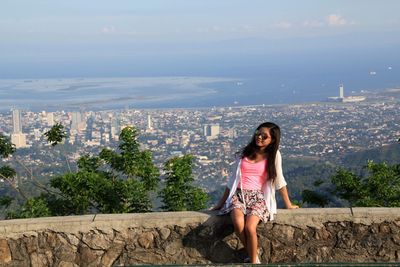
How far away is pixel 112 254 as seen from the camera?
501 cm

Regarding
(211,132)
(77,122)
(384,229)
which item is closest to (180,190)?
(384,229)

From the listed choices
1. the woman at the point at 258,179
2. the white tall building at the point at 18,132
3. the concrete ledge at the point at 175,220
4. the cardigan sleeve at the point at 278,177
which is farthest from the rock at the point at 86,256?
the white tall building at the point at 18,132

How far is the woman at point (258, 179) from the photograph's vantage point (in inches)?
191

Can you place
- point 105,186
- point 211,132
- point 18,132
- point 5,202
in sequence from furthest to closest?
point 211,132 → point 18,132 → point 5,202 → point 105,186

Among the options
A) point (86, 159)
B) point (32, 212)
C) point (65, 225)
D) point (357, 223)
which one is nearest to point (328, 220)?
point (357, 223)

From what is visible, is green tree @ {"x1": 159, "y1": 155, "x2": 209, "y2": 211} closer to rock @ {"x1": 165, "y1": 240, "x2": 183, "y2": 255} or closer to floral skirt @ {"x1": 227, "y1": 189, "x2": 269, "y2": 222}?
rock @ {"x1": 165, "y1": 240, "x2": 183, "y2": 255}

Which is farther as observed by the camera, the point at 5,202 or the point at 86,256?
the point at 5,202

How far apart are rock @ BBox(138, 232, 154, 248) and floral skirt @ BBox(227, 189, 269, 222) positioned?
68cm

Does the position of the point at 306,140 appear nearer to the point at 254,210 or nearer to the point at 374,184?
the point at 374,184

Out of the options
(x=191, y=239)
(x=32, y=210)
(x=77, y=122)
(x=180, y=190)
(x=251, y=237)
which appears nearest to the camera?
(x=251, y=237)

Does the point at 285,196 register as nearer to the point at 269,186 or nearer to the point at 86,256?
the point at 269,186

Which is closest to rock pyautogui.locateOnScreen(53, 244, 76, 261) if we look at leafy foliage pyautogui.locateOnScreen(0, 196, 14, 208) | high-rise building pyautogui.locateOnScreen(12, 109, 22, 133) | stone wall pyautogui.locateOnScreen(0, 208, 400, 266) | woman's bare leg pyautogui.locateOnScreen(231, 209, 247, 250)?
stone wall pyautogui.locateOnScreen(0, 208, 400, 266)

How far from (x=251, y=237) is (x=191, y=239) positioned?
1.82 feet

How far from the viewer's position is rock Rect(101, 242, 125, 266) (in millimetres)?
4996
